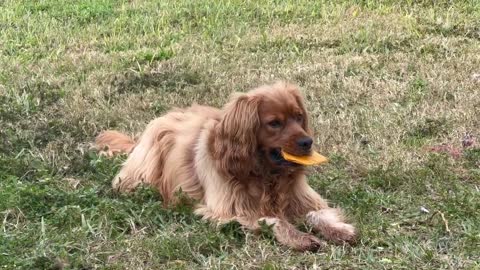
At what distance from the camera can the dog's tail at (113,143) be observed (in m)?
6.22

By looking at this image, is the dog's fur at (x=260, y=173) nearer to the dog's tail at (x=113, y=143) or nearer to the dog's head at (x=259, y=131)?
the dog's head at (x=259, y=131)

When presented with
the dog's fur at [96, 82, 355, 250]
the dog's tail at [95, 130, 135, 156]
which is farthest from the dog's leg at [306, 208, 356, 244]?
the dog's tail at [95, 130, 135, 156]

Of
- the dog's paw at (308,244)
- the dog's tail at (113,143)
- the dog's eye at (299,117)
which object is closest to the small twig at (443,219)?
the dog's paw at (308,244)

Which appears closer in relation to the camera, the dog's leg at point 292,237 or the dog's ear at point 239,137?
the dog's leg at point 292,237

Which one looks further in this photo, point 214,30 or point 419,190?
point 214,30

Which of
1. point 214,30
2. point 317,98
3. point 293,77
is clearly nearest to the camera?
point 317,98

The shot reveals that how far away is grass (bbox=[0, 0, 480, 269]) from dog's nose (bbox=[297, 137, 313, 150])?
1.92ft

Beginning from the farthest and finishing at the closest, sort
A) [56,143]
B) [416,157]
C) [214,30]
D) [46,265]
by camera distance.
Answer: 1. [214,30]
2. [56,143]
3. [416,157]
4. [46,265]

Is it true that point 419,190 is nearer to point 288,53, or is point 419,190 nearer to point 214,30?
point 288,53

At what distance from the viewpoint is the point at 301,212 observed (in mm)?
5055

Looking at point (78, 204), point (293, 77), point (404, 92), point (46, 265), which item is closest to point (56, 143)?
point (78, 204)

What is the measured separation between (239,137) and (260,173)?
0.94ft

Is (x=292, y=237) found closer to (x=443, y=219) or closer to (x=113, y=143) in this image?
(x=443, y=219)

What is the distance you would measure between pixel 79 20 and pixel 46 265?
677 centimetres
